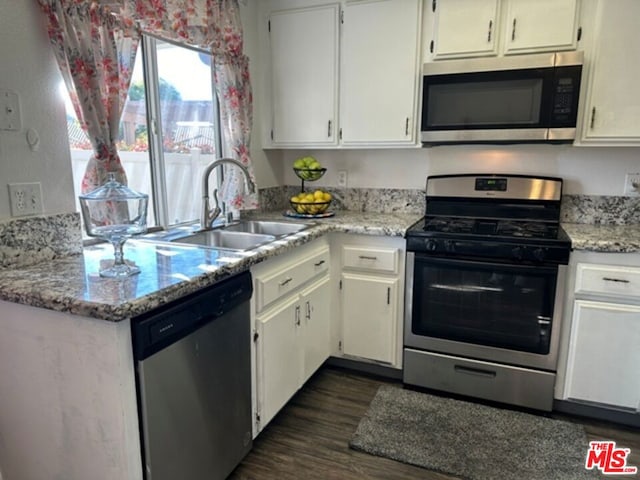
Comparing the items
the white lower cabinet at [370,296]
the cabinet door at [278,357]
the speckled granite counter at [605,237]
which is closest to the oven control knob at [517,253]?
the speckled granite counter at [605,237]

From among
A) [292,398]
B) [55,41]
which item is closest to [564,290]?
[292,398]

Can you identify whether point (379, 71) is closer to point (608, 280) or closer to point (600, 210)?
point (600, 210)

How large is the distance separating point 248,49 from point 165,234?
1385mm

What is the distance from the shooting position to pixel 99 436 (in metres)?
1.28

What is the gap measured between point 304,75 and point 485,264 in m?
1.62

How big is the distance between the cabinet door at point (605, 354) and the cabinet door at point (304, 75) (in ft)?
5.72

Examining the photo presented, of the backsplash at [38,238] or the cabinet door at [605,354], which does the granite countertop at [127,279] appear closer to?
the backsplash at [38,238]

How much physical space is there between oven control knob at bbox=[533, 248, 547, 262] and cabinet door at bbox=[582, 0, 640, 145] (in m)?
0.68

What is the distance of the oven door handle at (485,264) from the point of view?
2.11 m

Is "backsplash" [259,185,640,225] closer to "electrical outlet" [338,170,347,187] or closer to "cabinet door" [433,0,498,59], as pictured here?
"electrical outlet" [338,170,347,187]

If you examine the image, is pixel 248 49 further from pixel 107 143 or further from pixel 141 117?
pixel 107 143

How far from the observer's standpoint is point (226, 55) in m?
2.42

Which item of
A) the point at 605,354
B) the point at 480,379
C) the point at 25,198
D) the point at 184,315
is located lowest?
the point at 480,379

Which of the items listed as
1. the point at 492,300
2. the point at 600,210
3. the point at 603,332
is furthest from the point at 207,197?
the point at 600,210
